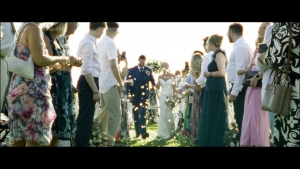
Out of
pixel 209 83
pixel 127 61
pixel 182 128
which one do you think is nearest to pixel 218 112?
pixel 209 83

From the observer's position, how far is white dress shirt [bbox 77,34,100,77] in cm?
656

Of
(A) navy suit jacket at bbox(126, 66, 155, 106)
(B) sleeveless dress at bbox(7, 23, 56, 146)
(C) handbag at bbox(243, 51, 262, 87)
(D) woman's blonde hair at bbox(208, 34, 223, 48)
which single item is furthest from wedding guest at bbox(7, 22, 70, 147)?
(A) navy suit jacket at bbox(126, 66, 155, 106)

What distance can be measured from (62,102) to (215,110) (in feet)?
7.80

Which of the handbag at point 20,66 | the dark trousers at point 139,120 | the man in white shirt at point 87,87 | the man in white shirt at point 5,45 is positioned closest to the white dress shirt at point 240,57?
the man in white shirt at point 87,87

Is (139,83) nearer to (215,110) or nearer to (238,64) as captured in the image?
(215,110)

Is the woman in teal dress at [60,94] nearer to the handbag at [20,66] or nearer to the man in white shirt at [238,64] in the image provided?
the handbag at [20,66]

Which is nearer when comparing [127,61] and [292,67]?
[292,67]

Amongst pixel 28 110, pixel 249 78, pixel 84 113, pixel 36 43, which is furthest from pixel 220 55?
pixel 28 110

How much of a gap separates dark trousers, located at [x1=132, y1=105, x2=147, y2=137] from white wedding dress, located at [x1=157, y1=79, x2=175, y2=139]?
32 cm

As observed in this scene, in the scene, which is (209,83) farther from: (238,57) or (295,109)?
(295,109)

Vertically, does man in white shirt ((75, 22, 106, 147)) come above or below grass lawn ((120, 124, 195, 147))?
above

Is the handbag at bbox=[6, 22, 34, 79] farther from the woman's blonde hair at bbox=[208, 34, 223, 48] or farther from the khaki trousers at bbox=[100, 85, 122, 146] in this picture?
the woman's blonde hair at bbox=[208, 34, 223, 48]

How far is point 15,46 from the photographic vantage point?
505cm
